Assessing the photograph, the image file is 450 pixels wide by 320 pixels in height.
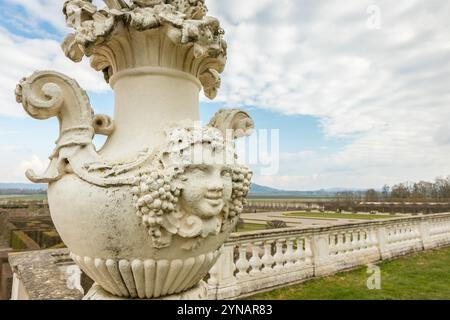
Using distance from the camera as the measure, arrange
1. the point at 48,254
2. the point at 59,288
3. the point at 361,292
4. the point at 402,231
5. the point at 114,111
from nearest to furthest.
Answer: the point at 114,111 → the point at 59,288 → the point at 48,254 → the point at 361,292 → the point at 402,231

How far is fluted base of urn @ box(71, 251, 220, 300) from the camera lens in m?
1.64

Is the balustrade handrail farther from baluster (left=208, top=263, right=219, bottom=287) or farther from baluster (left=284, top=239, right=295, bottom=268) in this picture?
baluster (left=208, top=263, right=219, bottom=287)

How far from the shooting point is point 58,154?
1783 millimetres

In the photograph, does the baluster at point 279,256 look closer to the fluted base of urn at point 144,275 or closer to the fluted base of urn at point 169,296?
the fluted base of urn at point 169,296

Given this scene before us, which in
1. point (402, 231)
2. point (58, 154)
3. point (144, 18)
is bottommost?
point (402, 231)

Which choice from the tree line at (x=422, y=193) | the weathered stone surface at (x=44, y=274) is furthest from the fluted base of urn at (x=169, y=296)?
the tree line at (x=422, y=193)

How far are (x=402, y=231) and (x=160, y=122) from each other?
7621mm

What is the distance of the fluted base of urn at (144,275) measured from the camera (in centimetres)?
164

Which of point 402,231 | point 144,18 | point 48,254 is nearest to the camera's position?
point 144,18
